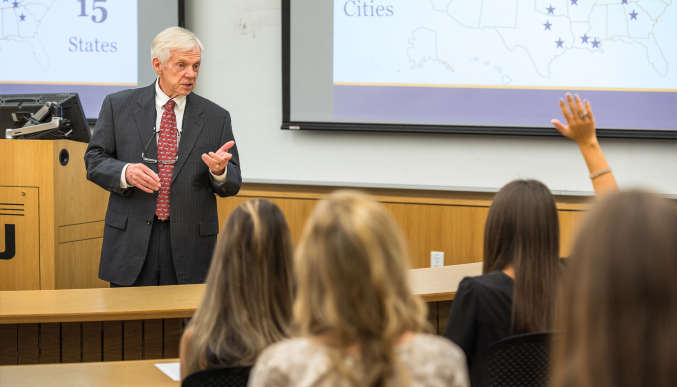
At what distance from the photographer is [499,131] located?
3.64 m

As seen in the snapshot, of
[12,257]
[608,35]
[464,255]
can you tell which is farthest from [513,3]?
[12,257]

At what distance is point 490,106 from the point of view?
3670 millimetres

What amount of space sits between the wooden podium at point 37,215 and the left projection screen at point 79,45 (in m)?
1.19

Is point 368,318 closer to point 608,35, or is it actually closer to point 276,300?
point 276,300

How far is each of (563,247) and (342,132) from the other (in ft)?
4.94

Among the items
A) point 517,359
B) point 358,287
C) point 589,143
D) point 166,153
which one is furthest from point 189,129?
point 358,287

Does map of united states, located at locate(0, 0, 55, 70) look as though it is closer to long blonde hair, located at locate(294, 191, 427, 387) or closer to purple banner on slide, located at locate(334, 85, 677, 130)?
purple banner on slide, located at locate(334, 85, 677, 130)

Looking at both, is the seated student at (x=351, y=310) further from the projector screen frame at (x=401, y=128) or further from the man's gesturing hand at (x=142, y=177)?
the projector screen frame at (x=401, y=128)

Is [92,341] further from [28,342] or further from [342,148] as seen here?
[342,148]

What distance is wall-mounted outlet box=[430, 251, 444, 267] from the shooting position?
3.79 m

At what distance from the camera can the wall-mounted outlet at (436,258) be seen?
3.79 meters

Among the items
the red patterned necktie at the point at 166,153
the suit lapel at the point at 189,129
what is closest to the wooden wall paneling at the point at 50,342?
the red patterned necktie at the point at 166,153

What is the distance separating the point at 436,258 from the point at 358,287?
3.03 m

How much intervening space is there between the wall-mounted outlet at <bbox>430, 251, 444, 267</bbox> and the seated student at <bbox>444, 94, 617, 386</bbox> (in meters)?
2.31
